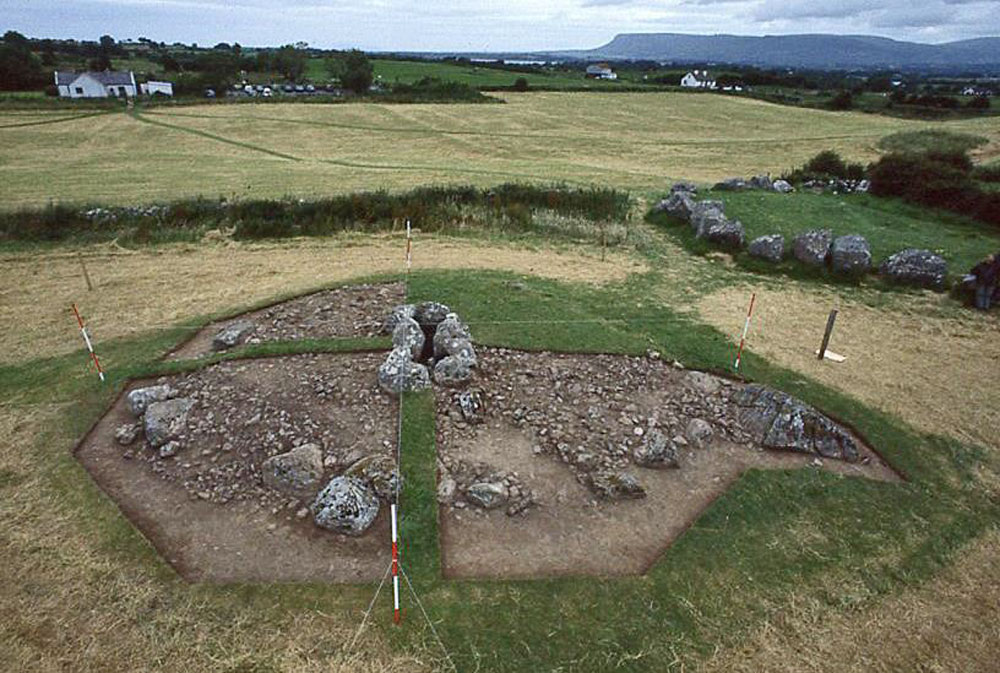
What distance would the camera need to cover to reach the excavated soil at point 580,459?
8445 millimetres

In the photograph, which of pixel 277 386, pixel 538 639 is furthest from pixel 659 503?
pixel 277 386

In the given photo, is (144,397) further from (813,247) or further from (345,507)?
(813,247)

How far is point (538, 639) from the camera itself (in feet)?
23.2

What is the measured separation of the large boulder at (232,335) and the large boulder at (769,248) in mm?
16680

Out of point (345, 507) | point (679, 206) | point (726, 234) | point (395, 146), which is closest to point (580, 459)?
point (345, 507)

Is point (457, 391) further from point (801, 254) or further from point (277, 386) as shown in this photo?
point (801, 254)

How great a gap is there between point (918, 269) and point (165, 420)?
69.8 ft

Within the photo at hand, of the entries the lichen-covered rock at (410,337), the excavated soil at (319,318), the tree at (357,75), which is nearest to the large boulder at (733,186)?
the excavated soil at (319,318)

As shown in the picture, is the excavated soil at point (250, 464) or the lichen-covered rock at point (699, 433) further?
the lichen-covered rock at point (699, 433)

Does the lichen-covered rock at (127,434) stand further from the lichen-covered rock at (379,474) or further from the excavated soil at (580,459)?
the excavated soil at (580,459)

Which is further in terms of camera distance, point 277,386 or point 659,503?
point 277,386

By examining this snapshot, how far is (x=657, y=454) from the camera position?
401 inches

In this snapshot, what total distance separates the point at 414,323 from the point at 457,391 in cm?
233

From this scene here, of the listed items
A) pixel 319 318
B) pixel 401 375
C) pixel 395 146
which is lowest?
pixel 319 318
